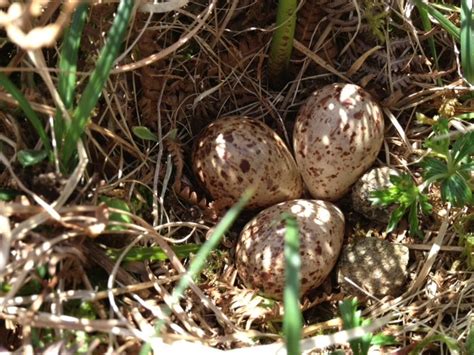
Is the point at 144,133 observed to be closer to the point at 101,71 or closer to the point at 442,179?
the point at 101,71

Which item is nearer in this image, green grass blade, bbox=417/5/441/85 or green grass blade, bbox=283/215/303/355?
green grass blade, bbox=283/215/303/355

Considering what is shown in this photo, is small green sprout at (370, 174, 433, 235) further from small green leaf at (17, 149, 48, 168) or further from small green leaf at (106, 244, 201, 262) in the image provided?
small green leaf at (17, 149, 48, 168)

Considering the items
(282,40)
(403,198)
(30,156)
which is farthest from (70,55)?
(403,198)

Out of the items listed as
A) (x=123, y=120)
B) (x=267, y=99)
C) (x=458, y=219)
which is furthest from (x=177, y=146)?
(x=458, y=219)

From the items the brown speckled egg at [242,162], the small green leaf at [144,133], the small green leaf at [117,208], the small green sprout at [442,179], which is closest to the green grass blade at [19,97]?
the small green leaf at [117,208]

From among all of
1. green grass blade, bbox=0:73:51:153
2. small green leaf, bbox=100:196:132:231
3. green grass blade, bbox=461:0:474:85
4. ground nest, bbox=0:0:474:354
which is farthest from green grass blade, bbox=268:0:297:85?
green grass blade, bbox=0:73:51:153

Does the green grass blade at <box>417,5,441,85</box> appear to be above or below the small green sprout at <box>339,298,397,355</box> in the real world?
above

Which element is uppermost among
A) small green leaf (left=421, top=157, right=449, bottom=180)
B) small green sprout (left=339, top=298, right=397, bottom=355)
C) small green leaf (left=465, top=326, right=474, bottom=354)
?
small green leaf (left=421, top=157, right=449, bottom=180)
